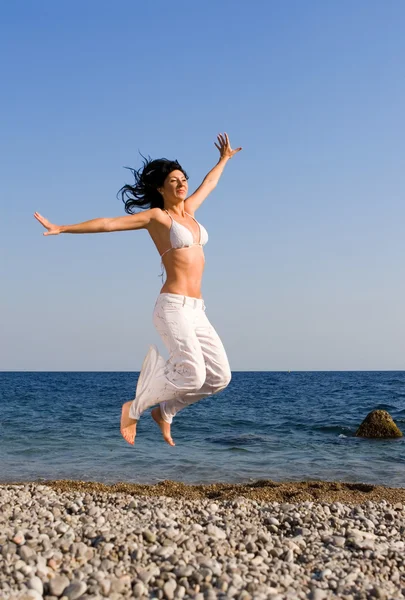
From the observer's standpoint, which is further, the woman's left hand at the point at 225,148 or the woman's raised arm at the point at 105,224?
the woman's left hand at the point at 225,148

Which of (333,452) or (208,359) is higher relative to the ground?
(208,359)

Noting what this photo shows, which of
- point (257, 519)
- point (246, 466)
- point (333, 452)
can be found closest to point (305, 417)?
point (333, 452)

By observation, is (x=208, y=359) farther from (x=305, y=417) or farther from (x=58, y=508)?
(x=305, y=417)

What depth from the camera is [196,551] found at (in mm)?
Result: 4777

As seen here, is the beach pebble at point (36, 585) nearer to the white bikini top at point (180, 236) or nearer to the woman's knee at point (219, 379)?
the woman's knee at point (219, 379)

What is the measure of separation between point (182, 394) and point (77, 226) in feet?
6.34

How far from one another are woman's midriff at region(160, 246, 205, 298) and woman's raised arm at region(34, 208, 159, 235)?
0.43m

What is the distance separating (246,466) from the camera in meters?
13.7

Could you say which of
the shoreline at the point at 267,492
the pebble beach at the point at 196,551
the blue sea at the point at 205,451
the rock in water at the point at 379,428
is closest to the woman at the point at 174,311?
the pebble beach at the point at 196,551

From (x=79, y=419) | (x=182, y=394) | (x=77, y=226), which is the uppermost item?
(x=77, y=226)

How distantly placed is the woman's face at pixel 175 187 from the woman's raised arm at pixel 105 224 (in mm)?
397

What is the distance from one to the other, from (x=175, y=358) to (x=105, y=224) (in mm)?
1450

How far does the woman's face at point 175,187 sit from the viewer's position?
6723 mm

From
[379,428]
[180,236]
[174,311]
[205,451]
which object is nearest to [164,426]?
[174,311]
